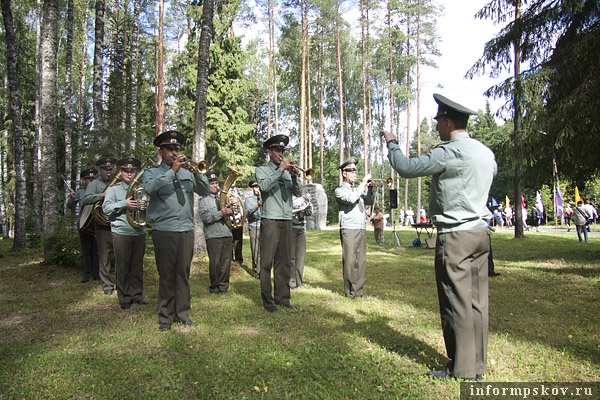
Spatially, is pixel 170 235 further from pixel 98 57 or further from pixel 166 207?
pixel 98 57

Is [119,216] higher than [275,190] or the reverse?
the reverse

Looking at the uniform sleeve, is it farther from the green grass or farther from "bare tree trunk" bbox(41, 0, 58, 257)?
"bare tree trunk" bbox(41, 0, 58, 257)

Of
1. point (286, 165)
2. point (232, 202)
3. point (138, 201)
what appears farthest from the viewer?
point (232, 202)

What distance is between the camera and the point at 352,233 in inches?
264

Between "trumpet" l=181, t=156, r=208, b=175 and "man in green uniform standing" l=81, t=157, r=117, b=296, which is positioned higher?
"trumpet" l=181, t=156, r=208, b=175

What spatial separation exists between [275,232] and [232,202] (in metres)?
1.94

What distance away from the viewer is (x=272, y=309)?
18.8ft

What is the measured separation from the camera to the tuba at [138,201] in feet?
18.5

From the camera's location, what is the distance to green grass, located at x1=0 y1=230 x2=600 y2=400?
343cm

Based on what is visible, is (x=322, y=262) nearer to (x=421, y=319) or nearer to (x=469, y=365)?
(x=421, y=319)

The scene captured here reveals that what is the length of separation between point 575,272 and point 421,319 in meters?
5.36

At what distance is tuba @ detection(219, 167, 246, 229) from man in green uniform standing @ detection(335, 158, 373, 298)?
1935 millimetres

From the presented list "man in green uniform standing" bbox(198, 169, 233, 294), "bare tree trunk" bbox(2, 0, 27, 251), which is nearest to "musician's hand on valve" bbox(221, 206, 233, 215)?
"man in green uniform standing" bbox(198, 169, 233, 294)

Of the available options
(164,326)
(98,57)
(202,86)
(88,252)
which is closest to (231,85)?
(98,57)
